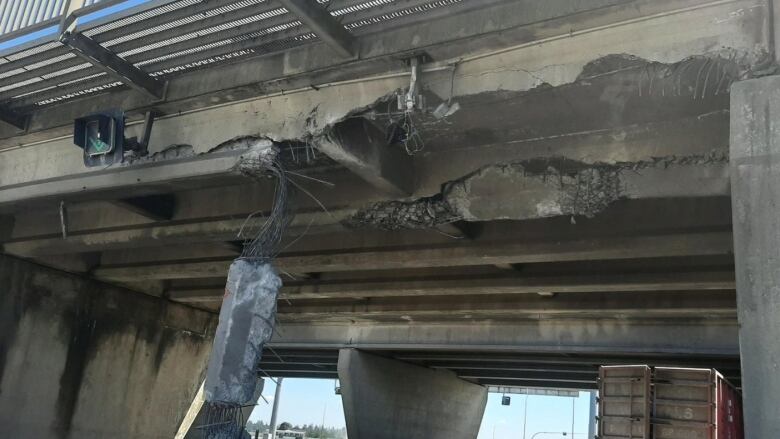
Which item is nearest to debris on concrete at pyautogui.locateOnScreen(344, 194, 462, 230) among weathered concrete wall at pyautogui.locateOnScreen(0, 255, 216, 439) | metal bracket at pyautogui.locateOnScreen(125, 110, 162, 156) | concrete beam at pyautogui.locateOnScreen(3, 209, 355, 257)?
concrete beam at pyautogui.locateOnScreen(3, 209, 355, 257)

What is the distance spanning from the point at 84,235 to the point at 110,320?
383 centimetres

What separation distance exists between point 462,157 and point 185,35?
3437 mm

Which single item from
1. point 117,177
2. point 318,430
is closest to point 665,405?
point 117,177

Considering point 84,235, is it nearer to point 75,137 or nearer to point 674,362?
point 75,137

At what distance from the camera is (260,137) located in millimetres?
7879

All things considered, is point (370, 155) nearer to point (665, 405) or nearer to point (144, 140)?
point (144, 140)

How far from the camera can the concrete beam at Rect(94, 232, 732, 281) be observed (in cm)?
872

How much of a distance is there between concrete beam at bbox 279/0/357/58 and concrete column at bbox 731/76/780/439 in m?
3.59

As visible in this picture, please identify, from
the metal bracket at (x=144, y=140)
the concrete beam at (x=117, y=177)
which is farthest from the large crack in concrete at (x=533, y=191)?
the metal bracket at (x=144, y=140)

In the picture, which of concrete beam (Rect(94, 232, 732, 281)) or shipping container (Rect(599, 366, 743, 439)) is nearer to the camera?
concrete beam (Rect(94, 232, 732, 281))

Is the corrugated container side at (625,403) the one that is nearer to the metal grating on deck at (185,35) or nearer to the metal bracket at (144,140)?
the metal grating on deck at (185,35)

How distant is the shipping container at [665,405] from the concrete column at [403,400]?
34.5 feet

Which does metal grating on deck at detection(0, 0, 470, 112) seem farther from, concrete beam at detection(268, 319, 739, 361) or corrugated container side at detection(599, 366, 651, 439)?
concrete beam at detection(268, 319, 739, 361)

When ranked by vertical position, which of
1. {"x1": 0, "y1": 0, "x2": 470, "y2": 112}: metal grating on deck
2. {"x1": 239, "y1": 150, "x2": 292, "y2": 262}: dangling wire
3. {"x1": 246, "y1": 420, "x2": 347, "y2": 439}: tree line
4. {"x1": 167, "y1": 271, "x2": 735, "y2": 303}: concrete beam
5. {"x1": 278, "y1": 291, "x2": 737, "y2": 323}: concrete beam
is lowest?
{"x1": 246, "y1": 420, "x2": 347, "y2": 439}: tree line
